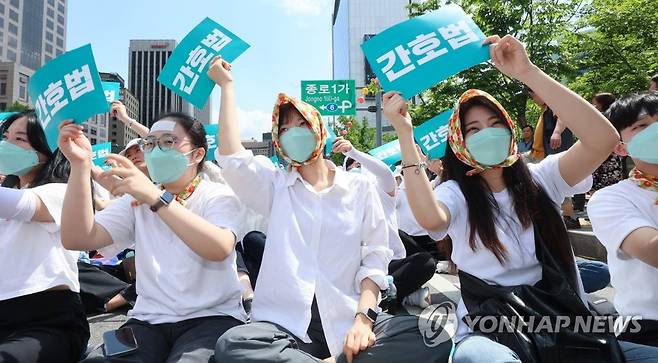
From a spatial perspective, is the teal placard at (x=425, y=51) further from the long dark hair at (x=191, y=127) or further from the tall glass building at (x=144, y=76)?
the tall glass building at (x=144, y=76)

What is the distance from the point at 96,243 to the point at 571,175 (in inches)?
90.5

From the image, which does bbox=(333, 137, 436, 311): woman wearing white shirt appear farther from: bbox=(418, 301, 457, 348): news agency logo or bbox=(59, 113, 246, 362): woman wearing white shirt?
bbox=(59, 113, 246, 362): woman wearing white shirt

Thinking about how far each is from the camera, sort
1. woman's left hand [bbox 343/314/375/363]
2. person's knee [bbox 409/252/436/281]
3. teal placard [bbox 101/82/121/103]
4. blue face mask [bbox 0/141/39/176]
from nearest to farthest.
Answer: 1. woman's left hand [bbox 343/314/375/363]
2. blue face mask [bbox 0/141/39/176]
3. person's knee [bbox 409/252/436/281]
4. teal placard [bbox 101/82/121/103]

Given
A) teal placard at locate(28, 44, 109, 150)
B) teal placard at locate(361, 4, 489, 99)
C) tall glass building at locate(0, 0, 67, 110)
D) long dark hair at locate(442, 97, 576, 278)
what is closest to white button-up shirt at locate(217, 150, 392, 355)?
long dark hair at locate(442, 97, 576, 278)

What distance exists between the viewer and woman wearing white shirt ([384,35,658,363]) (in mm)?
1910

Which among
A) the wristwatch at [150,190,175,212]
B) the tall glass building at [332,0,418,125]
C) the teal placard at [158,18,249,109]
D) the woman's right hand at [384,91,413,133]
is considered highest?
the tall glass building at [332,0,418,125]

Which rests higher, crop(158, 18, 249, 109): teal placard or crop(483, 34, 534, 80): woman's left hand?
crop(158, 18, 249, 109): teal placard

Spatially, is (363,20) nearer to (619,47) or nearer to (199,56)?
(619,47)

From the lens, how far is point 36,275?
221 cm

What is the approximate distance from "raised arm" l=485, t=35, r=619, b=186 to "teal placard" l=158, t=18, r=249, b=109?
1738 millimetres

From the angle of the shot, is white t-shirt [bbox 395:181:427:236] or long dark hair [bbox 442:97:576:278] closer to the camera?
long dark hair [bbox 442:97:576:278]

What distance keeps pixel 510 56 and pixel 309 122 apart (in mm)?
1018

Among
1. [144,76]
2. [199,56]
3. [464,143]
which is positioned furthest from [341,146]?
[144,76]

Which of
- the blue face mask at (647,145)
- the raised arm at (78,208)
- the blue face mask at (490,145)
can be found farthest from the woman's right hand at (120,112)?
the blue face mask at (647,145)
